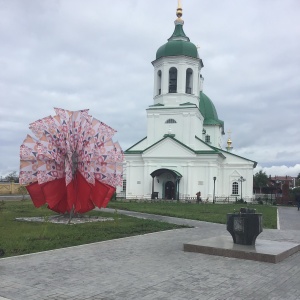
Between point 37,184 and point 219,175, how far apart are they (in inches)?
1303

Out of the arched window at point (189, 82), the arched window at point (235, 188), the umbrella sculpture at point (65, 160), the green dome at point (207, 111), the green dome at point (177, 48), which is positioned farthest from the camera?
the green dome at point (207, 111)

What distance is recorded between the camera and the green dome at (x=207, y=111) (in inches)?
2170

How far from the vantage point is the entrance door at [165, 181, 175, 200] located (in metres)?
45.0

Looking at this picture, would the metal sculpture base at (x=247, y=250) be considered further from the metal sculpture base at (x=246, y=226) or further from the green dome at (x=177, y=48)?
the green dome at (x=177, y=48)

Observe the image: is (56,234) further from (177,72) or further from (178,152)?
(177,72)

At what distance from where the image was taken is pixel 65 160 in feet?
51.6

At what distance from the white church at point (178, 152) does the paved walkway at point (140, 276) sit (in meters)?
33.8

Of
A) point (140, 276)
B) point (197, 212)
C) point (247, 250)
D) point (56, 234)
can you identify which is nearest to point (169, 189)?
point (197, 212)

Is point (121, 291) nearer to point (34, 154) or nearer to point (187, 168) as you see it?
point (34, 154)

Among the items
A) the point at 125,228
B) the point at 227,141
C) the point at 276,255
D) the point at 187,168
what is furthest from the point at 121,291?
the point at 227,141

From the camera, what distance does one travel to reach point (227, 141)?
230 ft

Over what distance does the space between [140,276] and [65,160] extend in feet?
31.0

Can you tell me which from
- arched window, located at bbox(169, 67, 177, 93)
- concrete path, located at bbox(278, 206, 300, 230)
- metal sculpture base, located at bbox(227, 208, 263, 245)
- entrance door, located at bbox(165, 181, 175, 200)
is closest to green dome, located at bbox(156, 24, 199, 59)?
arched window, located at bbox(169, 67, 177, 93)

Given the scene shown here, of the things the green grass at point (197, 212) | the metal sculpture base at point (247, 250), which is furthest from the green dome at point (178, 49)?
the metal sculpture base at point (247, 250)
